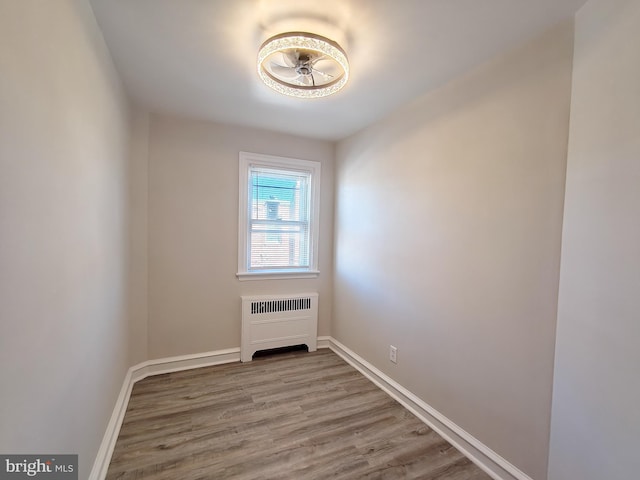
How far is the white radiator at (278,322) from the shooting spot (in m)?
3.04

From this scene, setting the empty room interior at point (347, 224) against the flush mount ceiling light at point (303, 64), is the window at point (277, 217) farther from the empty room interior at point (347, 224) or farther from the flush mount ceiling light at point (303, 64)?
the flush mount ceiling light at point (303, 64)

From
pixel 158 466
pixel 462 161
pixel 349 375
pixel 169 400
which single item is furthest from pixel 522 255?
pixel 169 400

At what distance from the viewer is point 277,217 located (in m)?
3.26

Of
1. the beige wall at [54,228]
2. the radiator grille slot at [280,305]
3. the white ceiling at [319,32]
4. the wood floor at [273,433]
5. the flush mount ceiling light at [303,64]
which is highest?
the white ceiling at [319,32]

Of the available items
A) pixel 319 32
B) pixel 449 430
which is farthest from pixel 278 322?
pixel 319 32

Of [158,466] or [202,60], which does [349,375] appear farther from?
[202,60]

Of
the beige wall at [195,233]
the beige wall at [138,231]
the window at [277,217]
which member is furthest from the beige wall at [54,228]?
the window at [277,217]

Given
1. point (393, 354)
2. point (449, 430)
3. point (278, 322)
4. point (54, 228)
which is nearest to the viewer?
point (54, 228)

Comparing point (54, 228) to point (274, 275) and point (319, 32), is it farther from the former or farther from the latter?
point (274, 275)

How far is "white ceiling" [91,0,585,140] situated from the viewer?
1.38 metres

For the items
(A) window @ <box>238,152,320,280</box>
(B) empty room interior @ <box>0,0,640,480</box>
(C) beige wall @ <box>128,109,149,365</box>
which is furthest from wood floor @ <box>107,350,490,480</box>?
(A) window @ <box>238,152,320,280</box>

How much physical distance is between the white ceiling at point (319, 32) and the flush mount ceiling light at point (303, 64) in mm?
108

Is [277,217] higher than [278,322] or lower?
higher

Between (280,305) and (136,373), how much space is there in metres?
1.44
